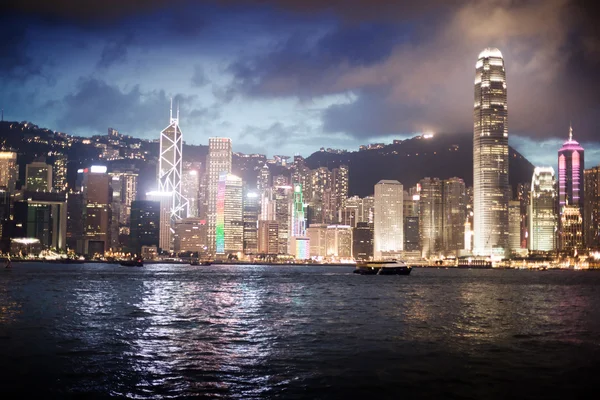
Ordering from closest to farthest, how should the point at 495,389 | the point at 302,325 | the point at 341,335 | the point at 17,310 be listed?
1. the point at 495,389
2. the point at 341,335
3. the point at 302,325
4. the point at 17,310

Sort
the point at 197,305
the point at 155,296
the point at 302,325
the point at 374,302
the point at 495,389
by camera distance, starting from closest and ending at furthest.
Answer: the point at 495,389 → the point at 302,325 → the point at 197,305 → the point at 374,302 → the point at 155,296

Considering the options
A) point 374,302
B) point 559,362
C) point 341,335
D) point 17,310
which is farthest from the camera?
point 374,302

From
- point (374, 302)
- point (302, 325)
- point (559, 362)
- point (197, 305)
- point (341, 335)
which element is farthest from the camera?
point (374, 302)

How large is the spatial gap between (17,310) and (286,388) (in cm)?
4369

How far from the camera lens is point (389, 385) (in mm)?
29828

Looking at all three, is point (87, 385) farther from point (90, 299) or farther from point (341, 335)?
point (90, 299)

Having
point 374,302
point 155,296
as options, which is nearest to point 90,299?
point 155,296

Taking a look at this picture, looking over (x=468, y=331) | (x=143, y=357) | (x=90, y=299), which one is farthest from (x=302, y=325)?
(x=90, y=299)

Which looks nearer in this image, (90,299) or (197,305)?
(197,305)

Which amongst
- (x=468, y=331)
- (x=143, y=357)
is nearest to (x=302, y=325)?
(x=468, y=331)

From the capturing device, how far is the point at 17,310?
63594 millimetres

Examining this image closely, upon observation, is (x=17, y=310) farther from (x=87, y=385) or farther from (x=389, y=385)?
(x=389, y=385)

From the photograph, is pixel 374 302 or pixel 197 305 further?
pixel 374 302

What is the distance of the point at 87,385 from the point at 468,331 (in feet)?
98.6
